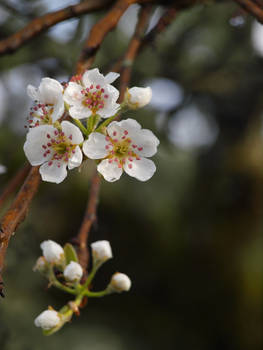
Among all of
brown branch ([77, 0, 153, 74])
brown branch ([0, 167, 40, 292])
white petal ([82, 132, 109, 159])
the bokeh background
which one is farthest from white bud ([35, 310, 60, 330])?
the bokeh background

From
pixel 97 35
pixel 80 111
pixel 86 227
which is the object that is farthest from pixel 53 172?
pixel 97 35

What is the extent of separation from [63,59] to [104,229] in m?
1.64

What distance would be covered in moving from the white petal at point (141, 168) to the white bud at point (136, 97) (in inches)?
5.5

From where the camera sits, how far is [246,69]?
10.9 feet

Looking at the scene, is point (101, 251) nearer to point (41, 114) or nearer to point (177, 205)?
point (41, 114)

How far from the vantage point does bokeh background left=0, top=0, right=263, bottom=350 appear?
3.22 m

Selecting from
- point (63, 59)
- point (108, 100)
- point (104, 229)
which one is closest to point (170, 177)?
point (104, 229)

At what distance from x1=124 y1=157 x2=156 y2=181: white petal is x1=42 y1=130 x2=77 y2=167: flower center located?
0.15m

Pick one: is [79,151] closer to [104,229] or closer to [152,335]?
[104,229]

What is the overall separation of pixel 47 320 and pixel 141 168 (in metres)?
0.43

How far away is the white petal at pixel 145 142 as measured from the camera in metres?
1.13

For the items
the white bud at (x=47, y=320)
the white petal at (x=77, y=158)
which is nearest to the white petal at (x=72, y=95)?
the white petal at (x=77, y=158)

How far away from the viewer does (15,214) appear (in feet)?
A: 3.01

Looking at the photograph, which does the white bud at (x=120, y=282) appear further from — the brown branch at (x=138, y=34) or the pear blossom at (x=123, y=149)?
the brown branch at (x=138, y=34)
